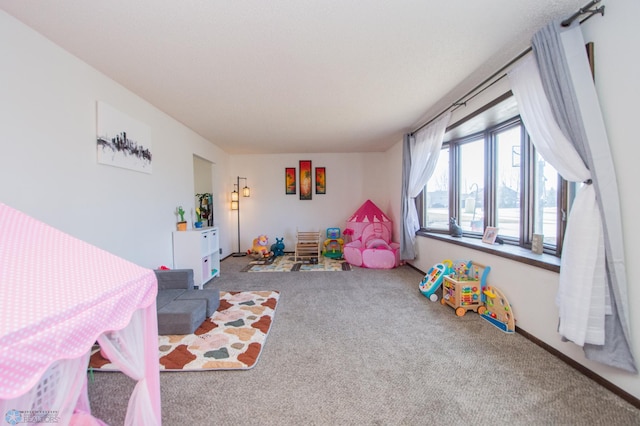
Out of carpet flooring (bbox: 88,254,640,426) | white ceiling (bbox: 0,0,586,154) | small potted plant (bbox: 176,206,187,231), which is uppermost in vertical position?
white ceiling (bbox: 0,0,586,154)

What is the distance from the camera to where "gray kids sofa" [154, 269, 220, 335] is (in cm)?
209

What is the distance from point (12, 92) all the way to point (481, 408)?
3.51 m

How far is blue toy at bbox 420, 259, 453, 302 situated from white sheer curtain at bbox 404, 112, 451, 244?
1032 mm

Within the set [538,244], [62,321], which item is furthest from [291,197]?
[62,321]

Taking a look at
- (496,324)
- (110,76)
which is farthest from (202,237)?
(496,324)

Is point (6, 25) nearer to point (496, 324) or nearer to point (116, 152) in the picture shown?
point (116, 152)

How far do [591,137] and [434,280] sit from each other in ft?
6.29

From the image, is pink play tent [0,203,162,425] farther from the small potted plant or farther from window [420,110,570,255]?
window [420,110,570,255]

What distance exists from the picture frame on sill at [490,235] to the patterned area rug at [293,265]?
2.12 meters

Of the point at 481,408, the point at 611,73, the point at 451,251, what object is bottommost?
the point at 481,408

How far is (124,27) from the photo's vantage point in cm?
163

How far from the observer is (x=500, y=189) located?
2771 millimetres

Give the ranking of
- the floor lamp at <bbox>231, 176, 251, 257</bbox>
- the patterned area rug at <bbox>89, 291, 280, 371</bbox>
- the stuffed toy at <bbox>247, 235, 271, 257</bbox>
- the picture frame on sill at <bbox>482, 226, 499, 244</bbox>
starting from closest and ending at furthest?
the patterned area rug at <bbox>89, 291, 280, 371</bbox> → the picture frame on sill at <bbox>482, 226, 499, 244</bbox> → the stuffed toy at <bbox>247, 235, 271, 257</bbox> → the floor lamp at <bbox>231, 176, 251, 257</bbox>

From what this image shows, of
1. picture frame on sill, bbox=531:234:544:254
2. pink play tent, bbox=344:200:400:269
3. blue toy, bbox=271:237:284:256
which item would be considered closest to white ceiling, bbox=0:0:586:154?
picture frame on sill, bbox=531:234:544:254
